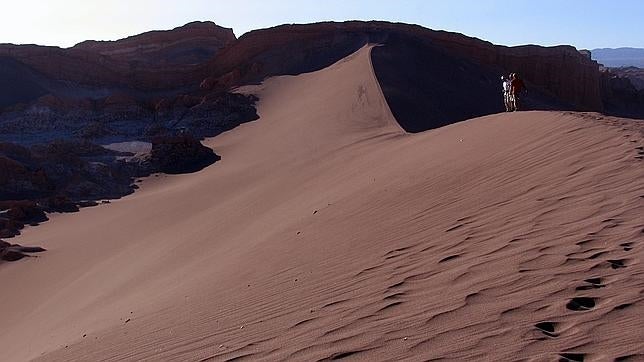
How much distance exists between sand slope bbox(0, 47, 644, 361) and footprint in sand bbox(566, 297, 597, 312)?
13 mm

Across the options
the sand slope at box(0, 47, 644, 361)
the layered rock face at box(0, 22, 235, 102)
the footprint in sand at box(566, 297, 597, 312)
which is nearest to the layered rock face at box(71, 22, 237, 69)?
the layered rock face at box(0, 22, 235, 102)

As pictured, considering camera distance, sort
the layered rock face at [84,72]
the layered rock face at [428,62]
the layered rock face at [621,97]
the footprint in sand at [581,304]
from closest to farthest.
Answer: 1. the footprint in sand at [581,304]
2. the layered rock face at [428,62]
3. the layered rock face at [84,72]
4. the layered rock face at [621,97]

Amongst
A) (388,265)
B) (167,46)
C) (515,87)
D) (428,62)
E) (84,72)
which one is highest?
(167,46)

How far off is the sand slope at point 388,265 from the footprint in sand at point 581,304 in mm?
13

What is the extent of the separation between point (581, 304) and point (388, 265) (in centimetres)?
186

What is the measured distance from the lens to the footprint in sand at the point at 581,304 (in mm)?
4266

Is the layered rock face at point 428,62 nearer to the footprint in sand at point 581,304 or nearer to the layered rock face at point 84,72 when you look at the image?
the layered rock face at point 84,72

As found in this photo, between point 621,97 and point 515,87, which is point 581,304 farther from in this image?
point 621,97

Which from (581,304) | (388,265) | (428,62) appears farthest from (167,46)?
(581,304)

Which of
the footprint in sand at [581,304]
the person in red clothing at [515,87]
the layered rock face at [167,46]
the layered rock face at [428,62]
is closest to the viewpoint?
the footprint in sand at [581,304]

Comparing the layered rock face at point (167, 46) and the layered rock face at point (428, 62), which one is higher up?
the layered rock face at point (167, 46)

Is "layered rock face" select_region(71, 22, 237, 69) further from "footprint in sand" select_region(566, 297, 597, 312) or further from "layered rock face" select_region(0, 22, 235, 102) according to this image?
"footprint in sand" select_region(566, 297, 597, 312)

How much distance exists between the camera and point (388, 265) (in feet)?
19.4

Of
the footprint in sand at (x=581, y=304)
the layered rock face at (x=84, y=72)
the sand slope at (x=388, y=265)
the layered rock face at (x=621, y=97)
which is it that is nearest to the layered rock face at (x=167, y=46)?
the layered rock face at (x=84, y=72)
